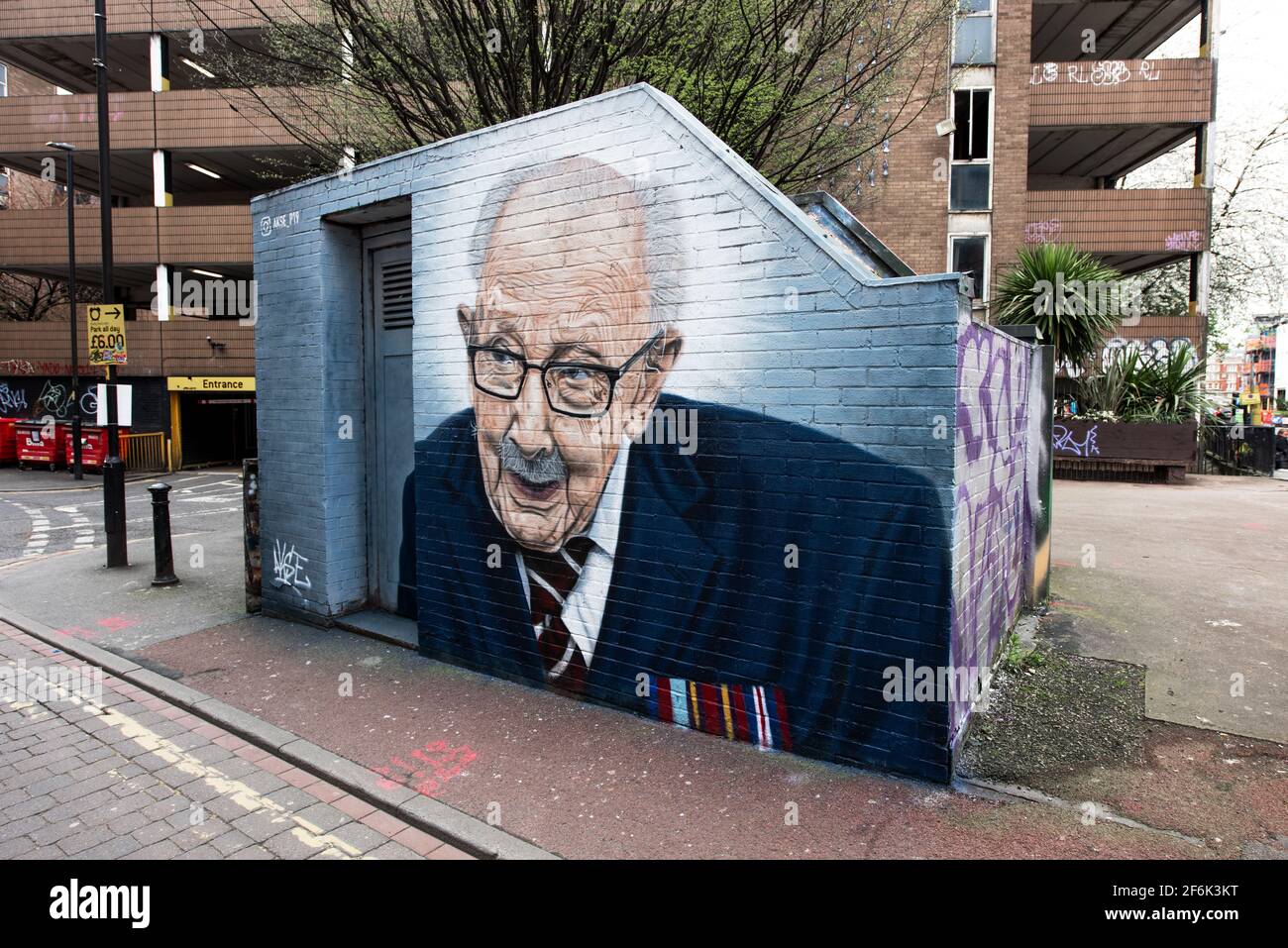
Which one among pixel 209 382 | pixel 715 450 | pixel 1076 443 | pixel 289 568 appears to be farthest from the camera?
pixel 209 382

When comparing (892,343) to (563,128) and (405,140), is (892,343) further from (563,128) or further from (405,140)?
(405,140)

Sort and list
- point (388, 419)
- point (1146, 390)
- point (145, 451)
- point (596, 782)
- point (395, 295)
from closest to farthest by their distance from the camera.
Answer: point (596, 782)
point (395, 295)
point (388, 419)
point (1146, 390)
point (145, 451)

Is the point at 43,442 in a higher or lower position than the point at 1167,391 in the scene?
lower

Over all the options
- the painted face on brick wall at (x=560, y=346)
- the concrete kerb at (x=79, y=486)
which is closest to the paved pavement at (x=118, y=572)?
the concrete kerb at (x=79, y=486)

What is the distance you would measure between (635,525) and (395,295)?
348 centimetres

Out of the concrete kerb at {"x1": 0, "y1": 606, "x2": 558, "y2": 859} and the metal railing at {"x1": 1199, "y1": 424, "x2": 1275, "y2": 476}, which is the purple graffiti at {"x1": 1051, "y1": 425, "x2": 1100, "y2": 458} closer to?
the metal railing at {"x1": 1199, "y1": 424, "x2": 1275, "y2": 476}

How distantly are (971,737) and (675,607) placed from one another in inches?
74.3

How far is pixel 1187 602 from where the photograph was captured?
757 centimetres

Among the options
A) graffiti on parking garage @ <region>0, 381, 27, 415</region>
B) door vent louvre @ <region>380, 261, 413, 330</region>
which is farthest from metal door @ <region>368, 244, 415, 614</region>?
graffiti on parking garage @ <region>0, 381, 27, 415</region>

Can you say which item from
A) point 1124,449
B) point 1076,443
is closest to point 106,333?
point 1076,443

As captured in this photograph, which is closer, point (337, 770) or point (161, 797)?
point (161, 797)

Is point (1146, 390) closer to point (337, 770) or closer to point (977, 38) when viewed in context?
point (977, 38)

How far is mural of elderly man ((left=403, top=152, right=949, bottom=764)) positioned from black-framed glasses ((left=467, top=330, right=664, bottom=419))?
0.6 inches

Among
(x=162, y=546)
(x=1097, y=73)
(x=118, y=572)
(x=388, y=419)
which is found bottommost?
(x=118, y=572)
